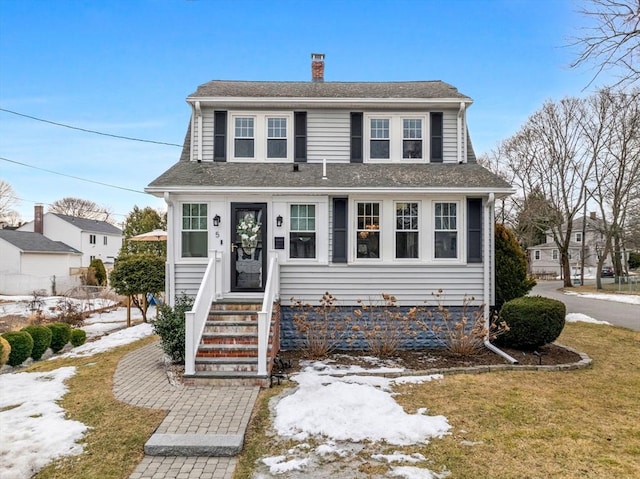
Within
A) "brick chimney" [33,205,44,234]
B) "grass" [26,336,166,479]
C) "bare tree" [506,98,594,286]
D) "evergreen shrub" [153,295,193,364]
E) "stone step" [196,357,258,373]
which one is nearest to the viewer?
"grass" [26,336,166,479]

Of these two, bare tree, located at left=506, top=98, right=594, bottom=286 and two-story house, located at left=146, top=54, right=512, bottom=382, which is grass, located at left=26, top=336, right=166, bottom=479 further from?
bare tree, located at left=506, top=98, right=594, bottom=286

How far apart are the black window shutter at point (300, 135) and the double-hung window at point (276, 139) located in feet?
0.89

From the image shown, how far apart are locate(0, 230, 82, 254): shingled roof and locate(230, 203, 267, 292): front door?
27.2m

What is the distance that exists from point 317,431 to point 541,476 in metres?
2.41

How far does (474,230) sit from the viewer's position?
926cm

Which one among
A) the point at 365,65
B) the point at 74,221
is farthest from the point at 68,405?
the point at 74,221

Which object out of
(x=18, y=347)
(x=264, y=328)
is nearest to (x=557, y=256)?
(x=264, y=328)

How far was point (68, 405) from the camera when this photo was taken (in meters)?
5.80

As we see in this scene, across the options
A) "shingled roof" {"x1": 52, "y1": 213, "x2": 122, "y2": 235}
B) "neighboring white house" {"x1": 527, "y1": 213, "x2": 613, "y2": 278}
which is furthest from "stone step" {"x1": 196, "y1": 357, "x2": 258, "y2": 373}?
"neighboring white house" {"x1": 527, "y1": 213, "x2": 613, "y2": 278}

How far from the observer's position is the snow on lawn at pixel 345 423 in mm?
→ 4307

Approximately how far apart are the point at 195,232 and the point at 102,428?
472 centimetres

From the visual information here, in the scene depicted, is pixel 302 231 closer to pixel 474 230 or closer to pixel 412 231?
pixel 412 231

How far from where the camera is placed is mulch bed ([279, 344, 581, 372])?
26.3 ft

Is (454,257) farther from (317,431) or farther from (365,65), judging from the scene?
(365,65)
